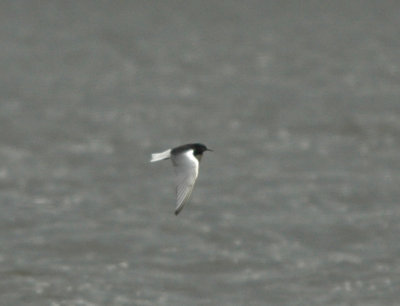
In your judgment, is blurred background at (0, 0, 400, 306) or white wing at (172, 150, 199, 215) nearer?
white wing at (172, 150, 199, 215)

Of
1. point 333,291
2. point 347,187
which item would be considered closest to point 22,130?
point 347,187

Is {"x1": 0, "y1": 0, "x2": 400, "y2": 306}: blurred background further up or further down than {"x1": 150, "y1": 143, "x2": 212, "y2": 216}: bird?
further up

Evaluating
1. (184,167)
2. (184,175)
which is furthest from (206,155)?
(184,175)

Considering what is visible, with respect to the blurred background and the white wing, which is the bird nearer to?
the white wing

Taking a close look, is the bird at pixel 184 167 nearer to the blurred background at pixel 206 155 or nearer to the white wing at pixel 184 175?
the white wing at pixel 184 175

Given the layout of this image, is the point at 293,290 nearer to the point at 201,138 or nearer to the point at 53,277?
the point at 53,277

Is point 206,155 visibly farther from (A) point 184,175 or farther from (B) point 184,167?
(A) point 184,175

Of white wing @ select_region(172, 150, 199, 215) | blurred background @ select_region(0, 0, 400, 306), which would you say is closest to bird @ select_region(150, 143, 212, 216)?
white wing @ select_region(172, 150, 199, 215)
